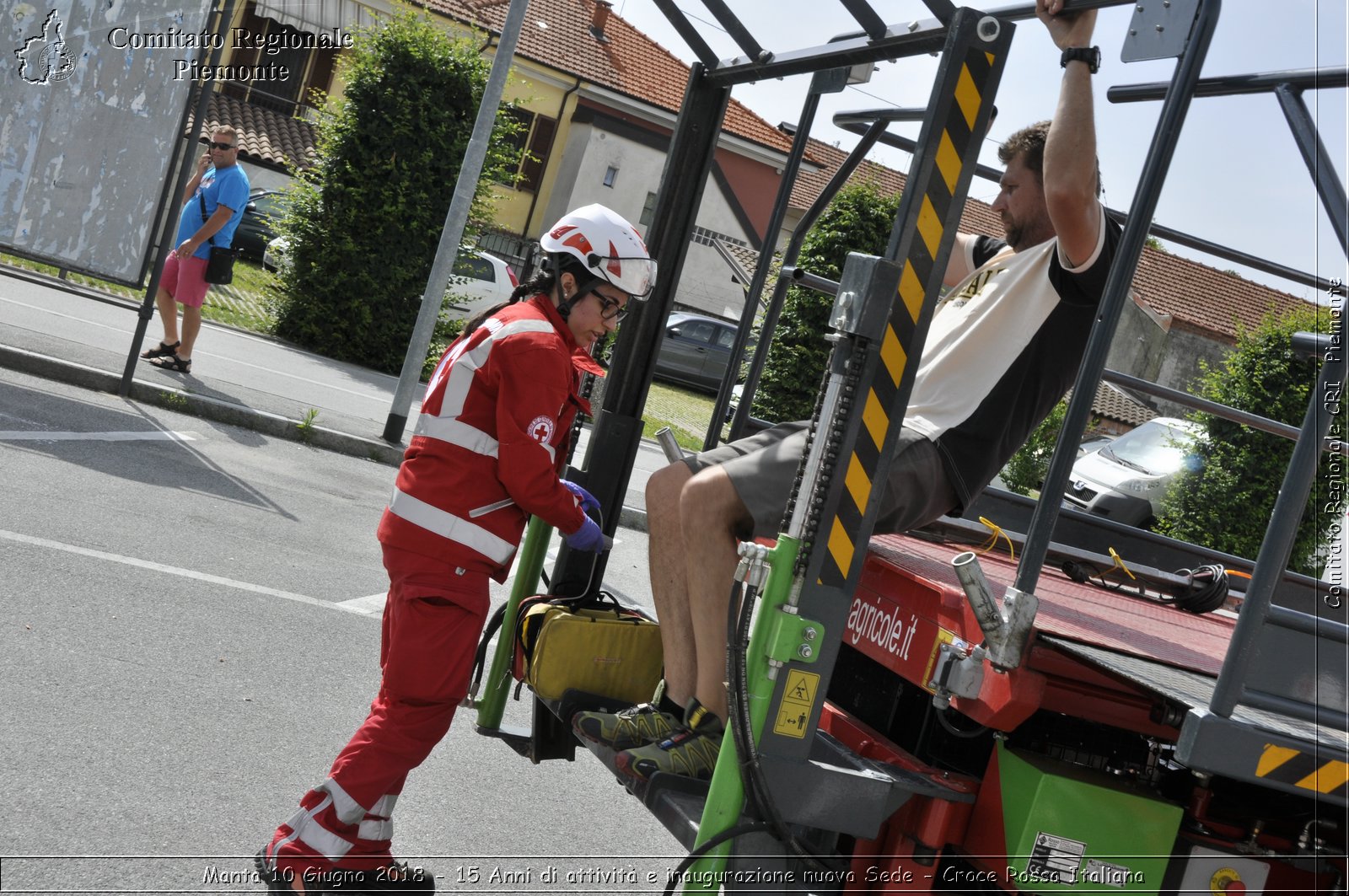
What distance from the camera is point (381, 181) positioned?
1462 centimetres

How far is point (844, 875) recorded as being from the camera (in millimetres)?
2977

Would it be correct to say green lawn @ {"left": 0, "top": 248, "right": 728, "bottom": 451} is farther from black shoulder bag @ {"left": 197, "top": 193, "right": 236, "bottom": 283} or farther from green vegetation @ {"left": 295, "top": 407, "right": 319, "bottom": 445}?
green vegetation @ {"left": 295, "top": 407, "right": 319, "bottom": 445}

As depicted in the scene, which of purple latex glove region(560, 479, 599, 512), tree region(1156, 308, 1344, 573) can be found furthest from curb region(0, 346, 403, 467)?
tree region(1156, 308, 1344, 573)

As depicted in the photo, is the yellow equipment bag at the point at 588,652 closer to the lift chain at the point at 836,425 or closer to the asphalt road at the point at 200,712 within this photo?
the asphalt road at the point at 200,712

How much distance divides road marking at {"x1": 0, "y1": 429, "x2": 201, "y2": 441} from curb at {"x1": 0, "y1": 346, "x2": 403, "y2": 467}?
0.70 metres

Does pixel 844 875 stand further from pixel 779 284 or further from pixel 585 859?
pixel 779 284

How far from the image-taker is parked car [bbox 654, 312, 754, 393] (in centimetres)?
2503

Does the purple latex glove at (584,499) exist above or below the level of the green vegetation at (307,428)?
above

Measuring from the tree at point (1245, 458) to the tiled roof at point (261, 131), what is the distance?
785 inches

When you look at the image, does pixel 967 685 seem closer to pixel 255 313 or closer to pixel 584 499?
pixel 584 499

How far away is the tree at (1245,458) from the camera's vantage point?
14086 millimetres

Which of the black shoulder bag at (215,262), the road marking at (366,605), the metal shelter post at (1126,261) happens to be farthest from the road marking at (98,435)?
the metal shelter post at (1126,261)

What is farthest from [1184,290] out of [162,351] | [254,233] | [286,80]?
[162,351]

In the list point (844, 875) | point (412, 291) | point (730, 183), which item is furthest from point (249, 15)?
point (844, 875)
